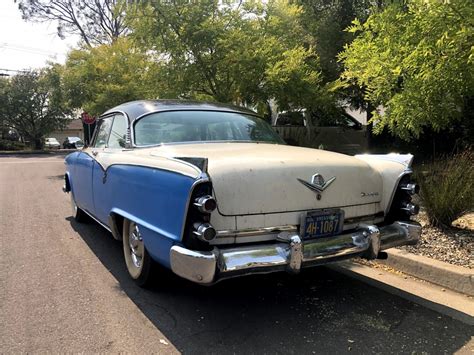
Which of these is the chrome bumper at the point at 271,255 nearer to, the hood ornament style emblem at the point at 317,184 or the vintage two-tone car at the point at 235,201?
the vintage two-tone car at the point at 235,201

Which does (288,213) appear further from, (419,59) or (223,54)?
(223,54)

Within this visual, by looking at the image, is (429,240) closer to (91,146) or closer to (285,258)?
(285,258)

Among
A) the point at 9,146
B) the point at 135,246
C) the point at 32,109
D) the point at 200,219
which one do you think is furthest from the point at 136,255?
the point at 9,146

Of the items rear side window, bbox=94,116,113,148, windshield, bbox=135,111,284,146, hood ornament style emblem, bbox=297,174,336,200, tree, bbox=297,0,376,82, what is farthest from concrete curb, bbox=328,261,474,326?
tree, bbox=297,0,376,82

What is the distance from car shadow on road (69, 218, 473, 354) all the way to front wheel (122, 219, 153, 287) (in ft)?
0.33

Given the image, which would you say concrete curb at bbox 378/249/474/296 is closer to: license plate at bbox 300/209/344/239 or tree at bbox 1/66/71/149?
license plate at bbox 300/209/344/239

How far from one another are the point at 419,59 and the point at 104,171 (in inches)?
141

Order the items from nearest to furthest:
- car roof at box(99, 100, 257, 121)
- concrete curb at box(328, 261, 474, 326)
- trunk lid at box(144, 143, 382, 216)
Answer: trunk lid at box(144, 143, 382, 216)
concrete curb at box(328, 261, 474, 326)
car roof at box(99, 100, 257, 121)

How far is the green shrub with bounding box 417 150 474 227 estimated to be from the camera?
205 inches

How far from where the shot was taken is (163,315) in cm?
362

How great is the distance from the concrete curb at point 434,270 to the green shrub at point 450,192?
939 millimetres

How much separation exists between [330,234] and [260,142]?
5.05ft

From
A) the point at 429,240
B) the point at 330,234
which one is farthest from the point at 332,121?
the point at 330,234

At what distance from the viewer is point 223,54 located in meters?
9.47
